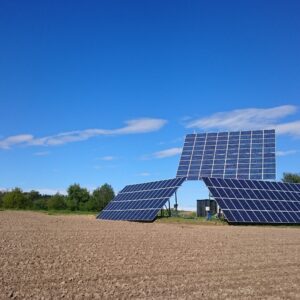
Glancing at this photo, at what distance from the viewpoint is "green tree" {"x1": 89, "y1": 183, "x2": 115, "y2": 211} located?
95.8 metres

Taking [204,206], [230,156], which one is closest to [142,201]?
[204,206]

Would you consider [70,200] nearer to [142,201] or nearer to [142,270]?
[142,201]

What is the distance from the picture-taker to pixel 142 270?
541 inches

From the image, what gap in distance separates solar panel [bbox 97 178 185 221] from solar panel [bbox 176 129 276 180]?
5.26 metres

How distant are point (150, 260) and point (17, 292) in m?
6.24

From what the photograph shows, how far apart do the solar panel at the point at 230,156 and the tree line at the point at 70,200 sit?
145 ft

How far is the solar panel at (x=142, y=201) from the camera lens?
3956 centimetres

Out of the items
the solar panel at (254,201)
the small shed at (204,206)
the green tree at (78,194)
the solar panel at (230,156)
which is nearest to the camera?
the solar panel at (254,201)

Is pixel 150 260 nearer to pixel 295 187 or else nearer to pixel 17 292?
pixel 17 292

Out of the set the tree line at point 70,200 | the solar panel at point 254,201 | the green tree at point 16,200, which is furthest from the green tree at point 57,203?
the solar panel at point 254,201

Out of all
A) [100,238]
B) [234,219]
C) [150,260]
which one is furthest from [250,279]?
[234,219]

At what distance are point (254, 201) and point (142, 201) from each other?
383 inches

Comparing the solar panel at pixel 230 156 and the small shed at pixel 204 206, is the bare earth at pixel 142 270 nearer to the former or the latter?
the small shed at pixel 204 206

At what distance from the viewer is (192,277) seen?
13.0 m
